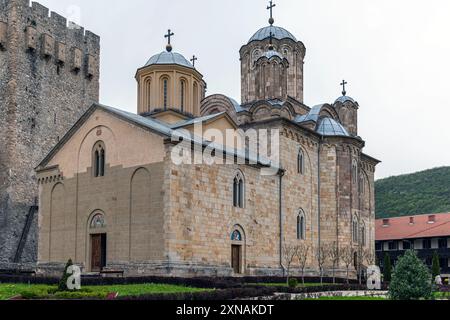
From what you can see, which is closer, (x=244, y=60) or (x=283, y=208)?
(x=283, y=208)

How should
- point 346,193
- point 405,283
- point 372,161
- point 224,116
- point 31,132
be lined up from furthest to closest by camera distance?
1. point 372,161
2. point 31,132
3. point 346,193
4. point 224,116
5. point 405,283

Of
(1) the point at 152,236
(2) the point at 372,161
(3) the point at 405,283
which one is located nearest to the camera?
(3) the point at 405,283

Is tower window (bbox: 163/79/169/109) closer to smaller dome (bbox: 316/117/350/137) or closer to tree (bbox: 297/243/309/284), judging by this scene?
smaller dome (bbox: 316/117/350/137)

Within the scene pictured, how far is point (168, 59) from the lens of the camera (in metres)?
30.6

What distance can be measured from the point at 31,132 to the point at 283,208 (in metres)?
17.6

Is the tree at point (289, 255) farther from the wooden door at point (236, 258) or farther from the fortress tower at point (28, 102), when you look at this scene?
the fortress tower at point (28, 102)

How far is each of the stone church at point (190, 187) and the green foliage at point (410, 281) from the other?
9372 mm

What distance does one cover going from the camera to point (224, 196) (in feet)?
86.2

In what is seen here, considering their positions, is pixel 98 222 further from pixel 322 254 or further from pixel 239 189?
pixel 322 254

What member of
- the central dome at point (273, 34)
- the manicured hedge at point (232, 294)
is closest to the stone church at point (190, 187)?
the central dome at point (273, 34)

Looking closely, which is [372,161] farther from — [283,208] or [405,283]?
[405,283]

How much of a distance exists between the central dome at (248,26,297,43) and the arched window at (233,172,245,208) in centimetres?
1464

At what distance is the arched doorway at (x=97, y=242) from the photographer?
85.5 feet

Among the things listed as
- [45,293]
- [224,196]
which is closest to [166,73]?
[224,196]
